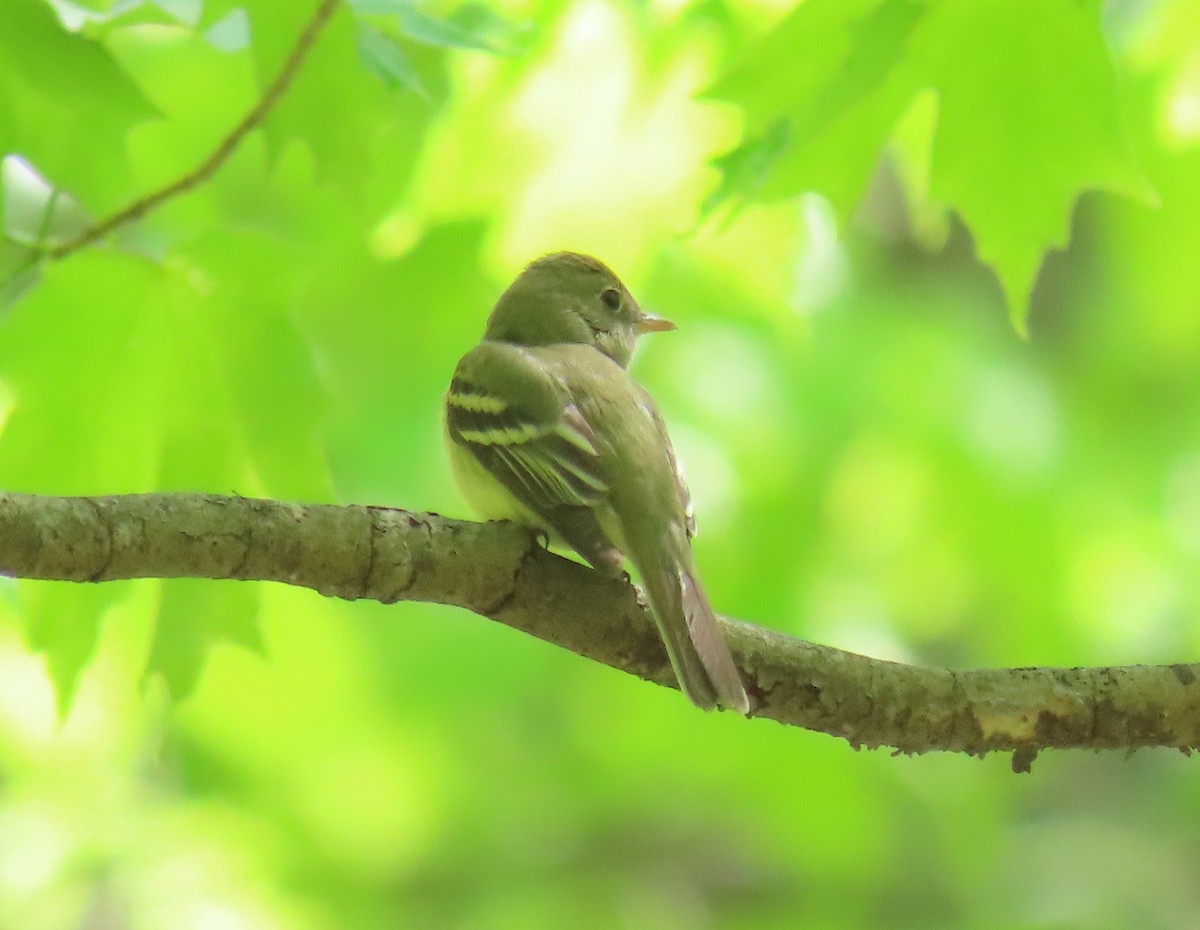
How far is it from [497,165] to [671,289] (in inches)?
36.8

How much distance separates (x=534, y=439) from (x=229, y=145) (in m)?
0.90

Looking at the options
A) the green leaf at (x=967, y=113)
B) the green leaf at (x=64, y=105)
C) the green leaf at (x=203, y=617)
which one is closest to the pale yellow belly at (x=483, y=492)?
the green leaf at (x=203, y=617)

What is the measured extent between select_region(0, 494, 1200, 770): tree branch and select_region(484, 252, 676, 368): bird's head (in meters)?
1.60

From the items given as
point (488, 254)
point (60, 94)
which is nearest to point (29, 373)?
point (60, 94)

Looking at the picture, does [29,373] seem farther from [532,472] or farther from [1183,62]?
[1183,62]

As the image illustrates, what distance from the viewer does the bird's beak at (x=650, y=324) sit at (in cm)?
418

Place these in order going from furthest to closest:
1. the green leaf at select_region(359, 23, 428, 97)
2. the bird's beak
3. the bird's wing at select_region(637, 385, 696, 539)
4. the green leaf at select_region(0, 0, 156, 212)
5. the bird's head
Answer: the bird's beak < the bird's head < the bird's wing at select_region(637, 385, 696, 539) < the green leaf at select_region(359, 23, 428, 97) < the green leaf at select_region(0, 0, 156, 212)

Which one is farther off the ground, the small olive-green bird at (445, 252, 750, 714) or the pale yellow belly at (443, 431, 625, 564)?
the small olive-green bird at (445, 252, 750, 714)

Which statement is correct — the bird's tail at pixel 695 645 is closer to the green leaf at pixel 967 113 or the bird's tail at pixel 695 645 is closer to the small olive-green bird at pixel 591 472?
the small olive-green bird at pixel 591 472

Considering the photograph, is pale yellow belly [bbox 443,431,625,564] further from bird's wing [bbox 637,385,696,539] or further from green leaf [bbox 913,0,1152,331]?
green leaf [bbox 913,0,1152,331]

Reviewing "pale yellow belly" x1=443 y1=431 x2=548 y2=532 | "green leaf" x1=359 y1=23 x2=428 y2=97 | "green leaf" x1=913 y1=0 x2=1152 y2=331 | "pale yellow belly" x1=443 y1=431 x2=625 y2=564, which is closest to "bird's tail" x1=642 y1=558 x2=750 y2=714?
"pale yellow belly" x1=443 y1=431 x2=625 y2=564

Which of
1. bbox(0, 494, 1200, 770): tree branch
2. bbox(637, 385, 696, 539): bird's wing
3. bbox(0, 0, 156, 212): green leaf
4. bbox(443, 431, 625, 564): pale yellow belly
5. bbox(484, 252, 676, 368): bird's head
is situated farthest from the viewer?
bbox(484, 252, 676, 368): bird's head

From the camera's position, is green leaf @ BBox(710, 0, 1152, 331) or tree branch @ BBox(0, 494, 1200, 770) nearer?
tree branch @ BBox(0, 494, 1200, 770)

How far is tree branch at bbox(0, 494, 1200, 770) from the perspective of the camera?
223 centimetres
